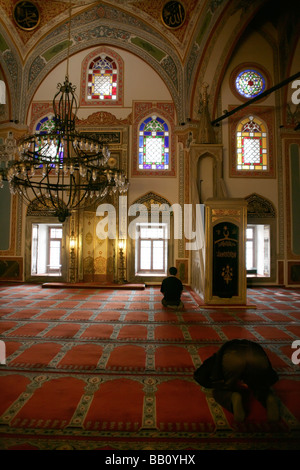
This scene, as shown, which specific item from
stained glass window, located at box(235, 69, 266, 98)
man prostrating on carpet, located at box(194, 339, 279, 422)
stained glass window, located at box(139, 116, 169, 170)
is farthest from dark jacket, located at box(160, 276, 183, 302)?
stained glass window, located at box(235, 69, 266, 98)

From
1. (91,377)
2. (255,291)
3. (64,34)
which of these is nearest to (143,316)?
(91,377)

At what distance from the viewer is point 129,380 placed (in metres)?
2.41

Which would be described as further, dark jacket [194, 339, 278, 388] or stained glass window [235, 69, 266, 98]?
stained glass window [235, 69, 266, 98]

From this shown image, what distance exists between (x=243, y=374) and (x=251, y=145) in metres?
7.61

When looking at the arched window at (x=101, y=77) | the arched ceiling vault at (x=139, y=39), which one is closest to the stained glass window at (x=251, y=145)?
the arched ceiling vault at (x=139, y=39)

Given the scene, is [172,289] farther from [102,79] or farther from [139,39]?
[139,39]

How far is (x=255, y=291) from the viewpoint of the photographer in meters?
7.38

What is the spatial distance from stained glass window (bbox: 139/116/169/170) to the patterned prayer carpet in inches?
184

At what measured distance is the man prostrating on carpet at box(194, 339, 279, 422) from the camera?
183 cm

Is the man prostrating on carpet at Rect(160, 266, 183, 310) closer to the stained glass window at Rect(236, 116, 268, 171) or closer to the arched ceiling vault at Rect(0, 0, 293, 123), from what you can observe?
the stained glass window at Rect(236, 116, 268, 171)

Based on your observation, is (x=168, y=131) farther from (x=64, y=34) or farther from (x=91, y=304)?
(x=91, y=304)

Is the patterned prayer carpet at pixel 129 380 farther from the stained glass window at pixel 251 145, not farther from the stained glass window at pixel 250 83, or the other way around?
the stained glass window at pixel 250 83

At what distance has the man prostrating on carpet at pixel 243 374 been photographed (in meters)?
1.83

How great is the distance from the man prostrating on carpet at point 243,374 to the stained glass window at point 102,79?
824cm
